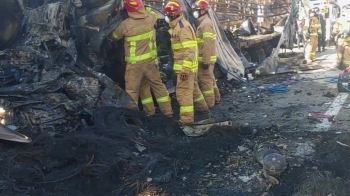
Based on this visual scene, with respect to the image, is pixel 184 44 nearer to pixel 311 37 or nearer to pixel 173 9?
pixel 173 9

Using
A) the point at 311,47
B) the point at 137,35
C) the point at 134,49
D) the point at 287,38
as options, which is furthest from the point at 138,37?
the point at 311,47

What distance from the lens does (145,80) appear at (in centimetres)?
663

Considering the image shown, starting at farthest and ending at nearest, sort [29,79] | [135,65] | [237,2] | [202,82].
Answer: [237,2] < [202,82] < [135,65] < [29,79]

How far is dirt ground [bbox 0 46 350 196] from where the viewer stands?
4.16 metres

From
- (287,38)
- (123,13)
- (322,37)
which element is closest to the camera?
(123,13)

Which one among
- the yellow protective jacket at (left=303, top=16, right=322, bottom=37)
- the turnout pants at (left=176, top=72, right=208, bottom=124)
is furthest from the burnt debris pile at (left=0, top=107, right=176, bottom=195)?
the yellow protective jacket at (left=303, top=16, right=322, bottom=37)

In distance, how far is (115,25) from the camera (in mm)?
6410

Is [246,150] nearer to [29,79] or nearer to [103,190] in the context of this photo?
[103,190]

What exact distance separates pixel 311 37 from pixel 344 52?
2.59 m

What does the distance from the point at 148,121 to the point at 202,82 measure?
193 centimetres

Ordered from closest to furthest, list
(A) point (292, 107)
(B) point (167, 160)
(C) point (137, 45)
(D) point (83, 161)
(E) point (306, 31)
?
(D) point (83, 161) < (B) point (167, 160) < (C) point (137, 45) < (A) point (292, 107) < (E) point (306, 31)

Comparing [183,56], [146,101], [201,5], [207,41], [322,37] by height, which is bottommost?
[146,101]

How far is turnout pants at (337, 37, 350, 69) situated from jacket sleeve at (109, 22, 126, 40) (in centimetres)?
622

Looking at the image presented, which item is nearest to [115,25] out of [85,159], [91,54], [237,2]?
[91,54]
